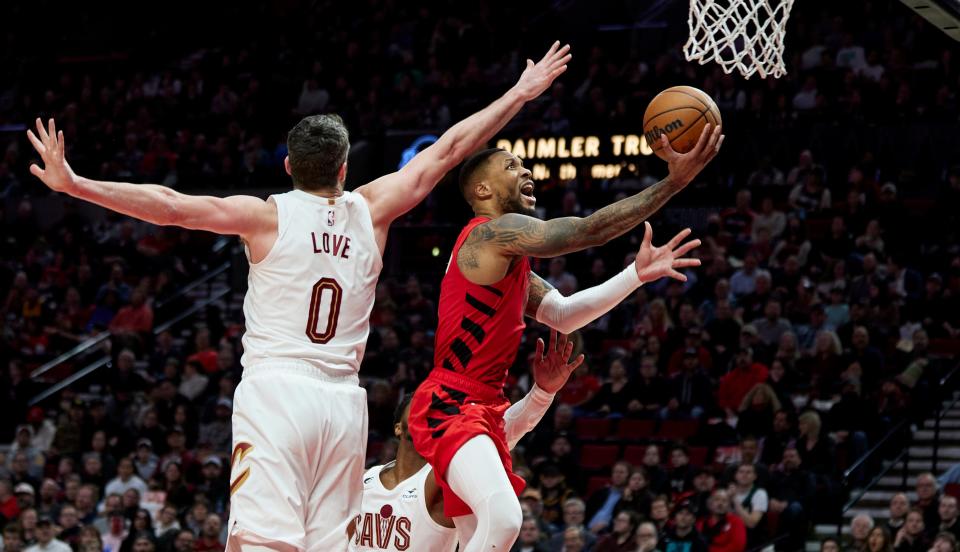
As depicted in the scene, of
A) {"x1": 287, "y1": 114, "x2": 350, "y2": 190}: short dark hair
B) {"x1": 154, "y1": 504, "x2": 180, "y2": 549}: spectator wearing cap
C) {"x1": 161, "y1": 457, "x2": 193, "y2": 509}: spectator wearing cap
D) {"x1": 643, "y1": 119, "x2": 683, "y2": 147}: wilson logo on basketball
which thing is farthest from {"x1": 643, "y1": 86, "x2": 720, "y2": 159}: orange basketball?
{"x1": 161, "y1": 457, "x2": 193, "y2": 509}: spectator wearing cap

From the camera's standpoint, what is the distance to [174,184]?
73.2 ft

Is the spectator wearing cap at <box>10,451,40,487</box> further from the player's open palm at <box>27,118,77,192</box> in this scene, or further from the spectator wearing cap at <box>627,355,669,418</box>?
the player's open palm at <box>27,118,77,192</box>

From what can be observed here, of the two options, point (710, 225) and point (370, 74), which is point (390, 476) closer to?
point (710, 225)

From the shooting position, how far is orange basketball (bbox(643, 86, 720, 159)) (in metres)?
6.03

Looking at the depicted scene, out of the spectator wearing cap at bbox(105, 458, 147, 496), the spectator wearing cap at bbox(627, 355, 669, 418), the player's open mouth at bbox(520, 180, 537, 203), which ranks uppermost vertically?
the player's open mouth at bbox(520, 180, 537, 203)

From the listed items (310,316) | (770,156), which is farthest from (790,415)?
(310,316)

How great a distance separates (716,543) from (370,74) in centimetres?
1329

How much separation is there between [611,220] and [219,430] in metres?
11.4

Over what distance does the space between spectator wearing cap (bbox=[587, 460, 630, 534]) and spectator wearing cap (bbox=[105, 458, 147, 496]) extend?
5.25 m

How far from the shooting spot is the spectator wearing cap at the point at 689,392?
14.4 m

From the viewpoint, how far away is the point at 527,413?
23.8 feet

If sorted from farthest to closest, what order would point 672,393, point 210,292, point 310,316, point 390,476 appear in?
1. point 210,292
2. point 672,393
3. point 390,476
4. point 310,316

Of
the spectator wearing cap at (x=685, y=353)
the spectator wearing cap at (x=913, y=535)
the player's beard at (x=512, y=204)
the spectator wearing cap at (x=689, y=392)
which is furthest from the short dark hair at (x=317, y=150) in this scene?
the spectator wearing cap at (x=685, y=353)

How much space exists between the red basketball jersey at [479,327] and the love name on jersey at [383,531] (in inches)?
46.6
